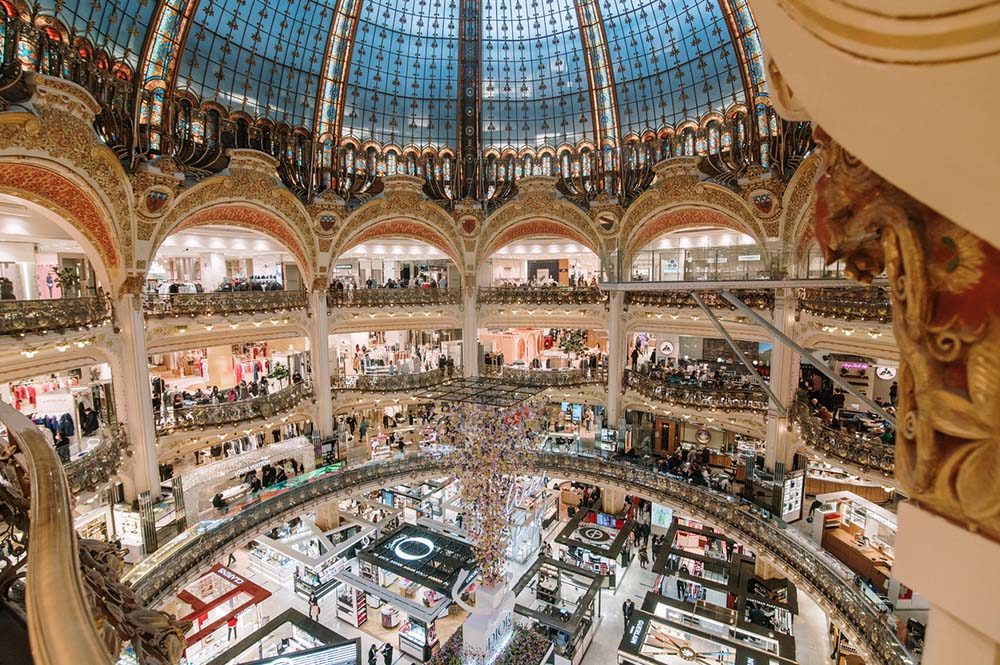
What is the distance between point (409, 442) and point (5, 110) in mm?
18867

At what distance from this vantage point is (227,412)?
19453 mm

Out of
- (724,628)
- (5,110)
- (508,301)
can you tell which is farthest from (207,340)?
(724,628)

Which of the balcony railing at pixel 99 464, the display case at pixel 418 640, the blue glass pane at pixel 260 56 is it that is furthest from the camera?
the blue glass pane at pixel 260 56

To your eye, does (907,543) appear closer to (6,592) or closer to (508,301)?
(6,592)

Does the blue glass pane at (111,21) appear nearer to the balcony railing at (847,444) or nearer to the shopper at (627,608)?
the shopper at (627,608)

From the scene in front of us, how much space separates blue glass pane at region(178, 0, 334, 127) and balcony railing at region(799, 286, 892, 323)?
2166cm

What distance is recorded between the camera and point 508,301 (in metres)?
26.3

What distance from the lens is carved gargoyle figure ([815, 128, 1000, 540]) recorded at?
1548mm

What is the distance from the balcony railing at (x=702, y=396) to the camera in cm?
1966

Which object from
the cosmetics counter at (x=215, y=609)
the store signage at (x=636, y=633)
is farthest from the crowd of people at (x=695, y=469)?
the cosmetics counter at (x=215, y=609)

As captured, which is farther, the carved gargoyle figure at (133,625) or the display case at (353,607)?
the display case at (353,607)

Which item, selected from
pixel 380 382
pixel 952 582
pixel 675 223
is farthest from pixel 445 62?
pixel 952 582

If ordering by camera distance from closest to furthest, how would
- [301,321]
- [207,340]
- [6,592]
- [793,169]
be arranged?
[6,592] < [793,169] < [207,340] < [301,321]

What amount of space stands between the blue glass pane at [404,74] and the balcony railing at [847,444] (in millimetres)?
19995
